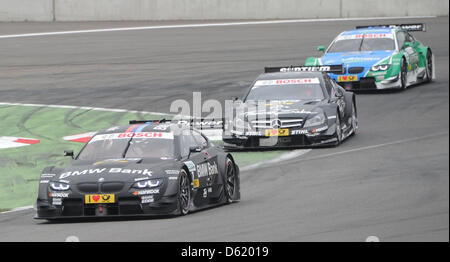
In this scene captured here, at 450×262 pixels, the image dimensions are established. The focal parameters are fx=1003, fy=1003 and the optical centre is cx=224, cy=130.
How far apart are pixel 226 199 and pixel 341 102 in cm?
622

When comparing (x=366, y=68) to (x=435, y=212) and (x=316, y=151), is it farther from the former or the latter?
(x=435, y=212)

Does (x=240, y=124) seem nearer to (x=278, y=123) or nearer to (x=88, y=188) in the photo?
(x=278, y=123)

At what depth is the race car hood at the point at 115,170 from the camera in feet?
34.4

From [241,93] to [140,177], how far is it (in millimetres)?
12495

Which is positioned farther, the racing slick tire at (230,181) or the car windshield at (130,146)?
the racing slick tire at (230,181)

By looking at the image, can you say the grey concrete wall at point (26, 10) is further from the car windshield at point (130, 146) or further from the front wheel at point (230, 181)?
the car windshield at point (130, 146)

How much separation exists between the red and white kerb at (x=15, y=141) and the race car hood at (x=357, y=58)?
734 cm

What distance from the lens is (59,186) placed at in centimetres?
1059

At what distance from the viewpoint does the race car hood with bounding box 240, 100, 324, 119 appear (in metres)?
16.8

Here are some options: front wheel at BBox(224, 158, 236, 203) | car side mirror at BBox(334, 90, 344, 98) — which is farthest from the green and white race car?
front wheel at BBox(224, 158, 236, 203)

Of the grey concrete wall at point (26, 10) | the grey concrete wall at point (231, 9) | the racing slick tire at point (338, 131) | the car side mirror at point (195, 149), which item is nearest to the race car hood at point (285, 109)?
the racing slick tire at point (338, 131)

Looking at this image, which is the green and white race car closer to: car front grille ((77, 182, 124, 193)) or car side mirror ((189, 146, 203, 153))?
car side mirror ((189, 146, 203, 153))

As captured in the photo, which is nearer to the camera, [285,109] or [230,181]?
[230,181]

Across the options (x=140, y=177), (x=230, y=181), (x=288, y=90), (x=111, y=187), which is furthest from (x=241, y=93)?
(x=111, y=187)
